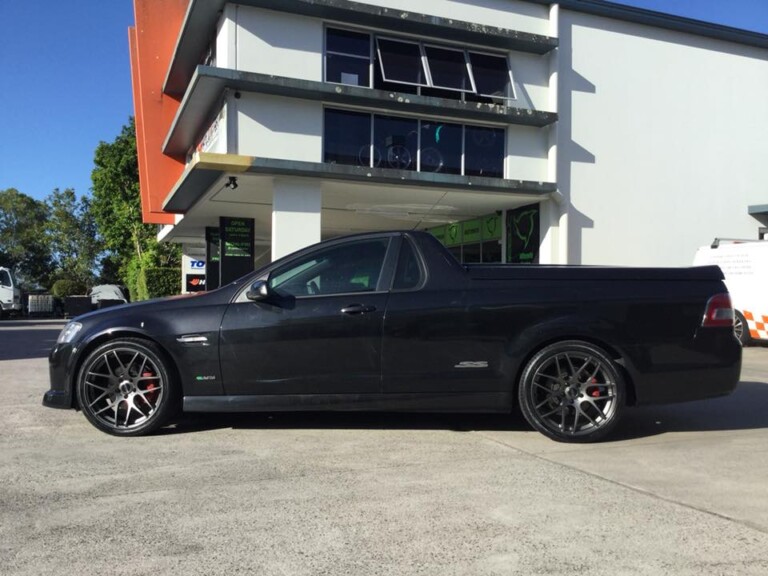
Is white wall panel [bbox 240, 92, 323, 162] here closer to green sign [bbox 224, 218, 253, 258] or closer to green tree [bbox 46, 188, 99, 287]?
green sign [bbox 224, 218, 253, 258]

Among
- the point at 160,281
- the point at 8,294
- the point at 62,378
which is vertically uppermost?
the point at 160,281

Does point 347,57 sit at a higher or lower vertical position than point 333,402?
higher

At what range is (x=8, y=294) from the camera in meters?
33.9

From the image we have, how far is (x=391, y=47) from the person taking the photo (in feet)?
45.0

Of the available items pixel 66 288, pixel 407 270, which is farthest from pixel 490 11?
pixel 66 288

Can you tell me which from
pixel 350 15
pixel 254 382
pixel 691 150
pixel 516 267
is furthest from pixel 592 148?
pixel 254 382

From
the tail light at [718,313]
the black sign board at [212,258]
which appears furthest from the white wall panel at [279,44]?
the tail light at [718,313]

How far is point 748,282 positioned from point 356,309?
37.0 ft

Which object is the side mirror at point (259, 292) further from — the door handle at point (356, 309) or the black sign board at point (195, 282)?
the black sign board at point (195, 282)

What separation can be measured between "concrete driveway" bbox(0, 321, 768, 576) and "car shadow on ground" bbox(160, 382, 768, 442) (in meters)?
Result: 0.04

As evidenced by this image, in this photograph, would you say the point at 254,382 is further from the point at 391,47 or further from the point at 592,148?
the point at 592,148

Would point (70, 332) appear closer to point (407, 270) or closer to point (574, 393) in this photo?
point (407, 270)

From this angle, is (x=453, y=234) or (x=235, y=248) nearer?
(x=235, y=248)

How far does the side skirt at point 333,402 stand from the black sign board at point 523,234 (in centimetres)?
1027
